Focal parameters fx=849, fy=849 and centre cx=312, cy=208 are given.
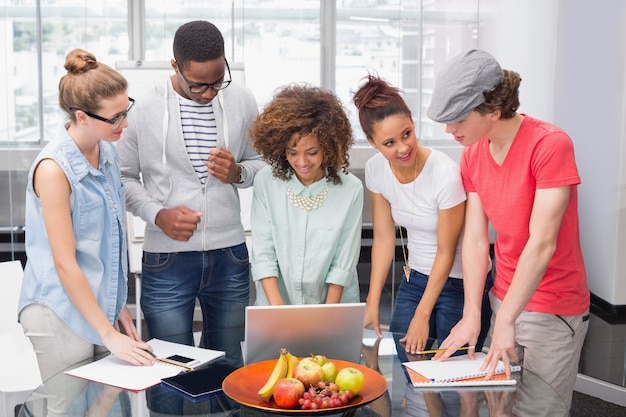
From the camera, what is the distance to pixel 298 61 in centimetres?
641

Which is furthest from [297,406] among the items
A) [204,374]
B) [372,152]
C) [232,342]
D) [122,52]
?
[122,52]

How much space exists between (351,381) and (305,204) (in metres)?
0.79

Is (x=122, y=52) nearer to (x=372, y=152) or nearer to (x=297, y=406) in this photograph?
(x=372, y=152)

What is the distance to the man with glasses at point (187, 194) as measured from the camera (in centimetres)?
258

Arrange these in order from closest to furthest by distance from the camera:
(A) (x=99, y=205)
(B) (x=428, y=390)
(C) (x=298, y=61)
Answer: (B) (x=428, y=390), (A) (x=99, y=205), (C) (x=298, y=61)

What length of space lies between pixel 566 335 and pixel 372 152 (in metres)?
3.72

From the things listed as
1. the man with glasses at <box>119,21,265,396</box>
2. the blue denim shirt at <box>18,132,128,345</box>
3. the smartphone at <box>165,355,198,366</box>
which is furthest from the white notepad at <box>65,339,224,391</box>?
the man with glasses at <box>119,21,265,396</box>

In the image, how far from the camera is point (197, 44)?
94.7 inches

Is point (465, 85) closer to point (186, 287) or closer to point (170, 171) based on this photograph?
point (170, 171)

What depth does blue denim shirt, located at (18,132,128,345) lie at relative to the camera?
220 cm

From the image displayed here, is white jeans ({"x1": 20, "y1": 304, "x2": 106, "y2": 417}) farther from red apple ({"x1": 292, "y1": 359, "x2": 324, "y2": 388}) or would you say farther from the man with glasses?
red apple ({"x1": 292, "y1": 359, "x2": 324, "y2": 388})

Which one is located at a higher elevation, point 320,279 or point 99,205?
point 99,205

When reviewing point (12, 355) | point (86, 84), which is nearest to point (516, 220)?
point (86, 84)

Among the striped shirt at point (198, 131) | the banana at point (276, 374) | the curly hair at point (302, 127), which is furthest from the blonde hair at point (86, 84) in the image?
the banana at point (276, 374)
